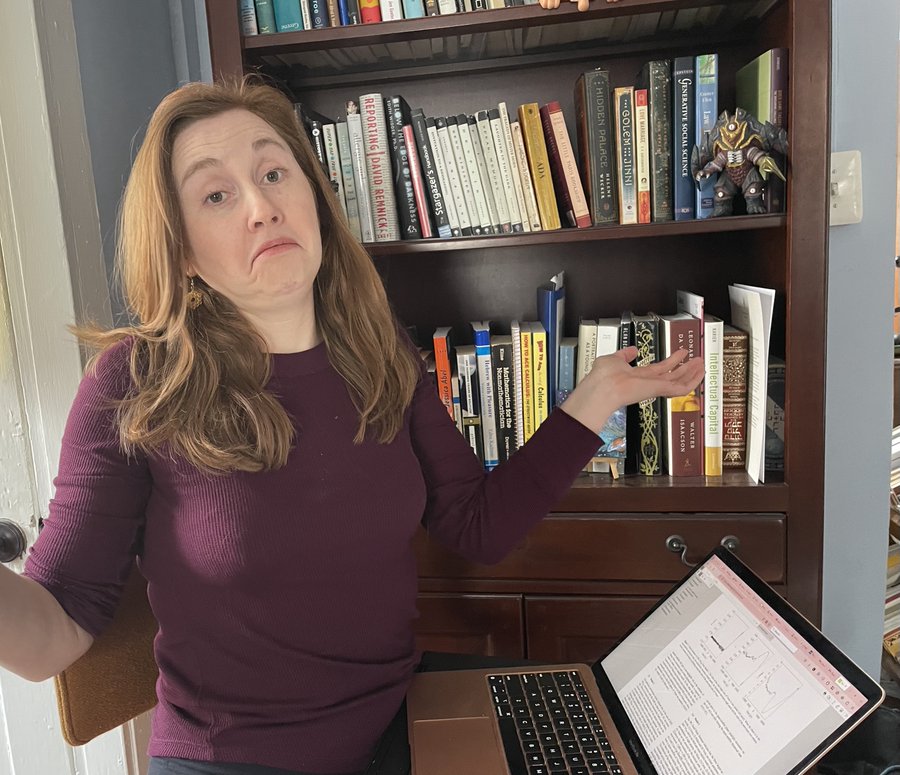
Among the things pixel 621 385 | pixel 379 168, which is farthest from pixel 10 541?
pixel 621 385

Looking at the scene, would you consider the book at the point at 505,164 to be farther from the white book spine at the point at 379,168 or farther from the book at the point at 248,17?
the book at the point at 248,17

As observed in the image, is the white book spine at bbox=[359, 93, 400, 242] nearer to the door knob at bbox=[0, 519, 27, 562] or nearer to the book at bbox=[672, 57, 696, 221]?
the book at bbox=[672, 57, 696, 221]

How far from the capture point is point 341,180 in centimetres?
132

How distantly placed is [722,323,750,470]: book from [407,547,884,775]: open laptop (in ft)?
1.39

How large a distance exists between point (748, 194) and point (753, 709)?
799 millimetres

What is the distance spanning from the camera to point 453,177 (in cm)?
129

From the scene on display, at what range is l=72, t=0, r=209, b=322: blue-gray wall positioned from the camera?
123cm

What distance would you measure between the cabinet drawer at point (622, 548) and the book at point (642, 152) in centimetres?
52

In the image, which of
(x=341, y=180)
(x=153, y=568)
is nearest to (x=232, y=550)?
(x=153, y=568)

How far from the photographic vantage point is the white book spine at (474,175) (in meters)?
1.28

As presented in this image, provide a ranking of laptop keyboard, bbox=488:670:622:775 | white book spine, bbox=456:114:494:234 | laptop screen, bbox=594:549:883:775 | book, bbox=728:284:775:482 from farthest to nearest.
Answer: white book spine, bbox=456:114:494:234, book, bbox=728:284:775:482, laptop keyboard, bbox=488:670:622:775, laptop screen, bbox=594:549:883:775

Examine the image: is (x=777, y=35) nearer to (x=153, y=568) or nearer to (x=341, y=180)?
(x=341, y=180)

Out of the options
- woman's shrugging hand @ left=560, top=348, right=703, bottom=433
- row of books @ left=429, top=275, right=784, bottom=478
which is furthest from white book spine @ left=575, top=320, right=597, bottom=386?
woman's shrugging hand @ left=560, top=348, right=703, bottom=433

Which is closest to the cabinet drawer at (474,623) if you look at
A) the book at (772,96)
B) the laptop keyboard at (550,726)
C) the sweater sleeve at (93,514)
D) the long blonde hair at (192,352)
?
the laptop keyboard at (550,726)
